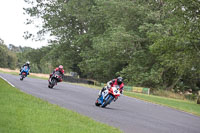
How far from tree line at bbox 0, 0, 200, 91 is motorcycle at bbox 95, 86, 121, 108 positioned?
18.6 m

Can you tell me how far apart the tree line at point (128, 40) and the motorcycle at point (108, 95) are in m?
18.6

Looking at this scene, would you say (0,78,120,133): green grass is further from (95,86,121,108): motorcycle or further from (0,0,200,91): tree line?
(0,0,200,91): tree line

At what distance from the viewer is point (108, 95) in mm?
17812

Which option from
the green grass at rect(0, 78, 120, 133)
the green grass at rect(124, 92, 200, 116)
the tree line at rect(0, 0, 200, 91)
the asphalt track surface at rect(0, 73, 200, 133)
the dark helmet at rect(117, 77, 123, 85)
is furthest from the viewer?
the tree line at rect(0, 0, 200, 91)

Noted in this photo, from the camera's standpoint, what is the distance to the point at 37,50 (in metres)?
65.0

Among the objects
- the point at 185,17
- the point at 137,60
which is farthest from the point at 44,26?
the point at 185,17

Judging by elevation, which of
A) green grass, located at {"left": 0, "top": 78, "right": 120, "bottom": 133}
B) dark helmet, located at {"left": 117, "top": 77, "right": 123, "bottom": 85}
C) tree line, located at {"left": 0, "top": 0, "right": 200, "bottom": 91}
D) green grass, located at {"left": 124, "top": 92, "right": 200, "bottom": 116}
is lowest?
green grass, located at {"left": 124, "top": 92, "right": 200, "bottom": 116}

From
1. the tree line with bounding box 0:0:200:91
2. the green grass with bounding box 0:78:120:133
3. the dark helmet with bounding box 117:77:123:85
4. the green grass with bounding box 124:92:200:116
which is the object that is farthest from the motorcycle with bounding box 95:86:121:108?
the tree line with bounding box 0:0:200:91

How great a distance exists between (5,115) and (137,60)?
40038mm

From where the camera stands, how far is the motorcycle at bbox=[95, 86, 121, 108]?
17.7m

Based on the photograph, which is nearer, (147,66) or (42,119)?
(42,119)

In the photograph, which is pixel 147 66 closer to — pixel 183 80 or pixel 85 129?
pixel 183 80

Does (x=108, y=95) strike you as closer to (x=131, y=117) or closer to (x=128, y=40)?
(x=131, y=117)

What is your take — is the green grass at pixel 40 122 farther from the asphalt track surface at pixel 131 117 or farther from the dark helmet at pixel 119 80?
the dark helmet at pixel 119 80
